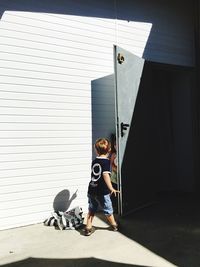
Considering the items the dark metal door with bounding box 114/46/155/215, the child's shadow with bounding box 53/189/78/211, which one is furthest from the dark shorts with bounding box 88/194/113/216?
the child's shadow with bounding box 53/189/78/211

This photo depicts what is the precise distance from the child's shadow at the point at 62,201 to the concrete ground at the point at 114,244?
0.47 metres

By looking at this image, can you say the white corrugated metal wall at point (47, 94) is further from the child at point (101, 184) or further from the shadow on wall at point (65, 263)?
the shadow on wall at point (65, 263)

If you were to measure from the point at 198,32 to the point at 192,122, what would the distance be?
1801mm

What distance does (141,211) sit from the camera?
6164 mm

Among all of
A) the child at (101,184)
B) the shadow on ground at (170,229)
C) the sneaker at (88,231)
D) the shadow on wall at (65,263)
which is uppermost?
the child at (101,184)

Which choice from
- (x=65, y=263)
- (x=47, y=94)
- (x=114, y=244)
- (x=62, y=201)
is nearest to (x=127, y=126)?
(x=47, y=94)

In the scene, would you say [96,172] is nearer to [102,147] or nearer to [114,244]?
[102,147]

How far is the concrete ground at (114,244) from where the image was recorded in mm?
3947

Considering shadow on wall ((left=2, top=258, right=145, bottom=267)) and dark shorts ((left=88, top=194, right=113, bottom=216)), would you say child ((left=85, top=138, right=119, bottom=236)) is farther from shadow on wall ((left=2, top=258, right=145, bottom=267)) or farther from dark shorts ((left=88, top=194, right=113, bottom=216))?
shadow on wall ((left=2, top=258, right=145, bottom=267))

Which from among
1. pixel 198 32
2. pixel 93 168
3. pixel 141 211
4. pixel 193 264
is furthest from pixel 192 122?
pixel 193 264

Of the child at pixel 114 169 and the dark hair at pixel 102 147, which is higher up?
the dark hair at pixel 102 147

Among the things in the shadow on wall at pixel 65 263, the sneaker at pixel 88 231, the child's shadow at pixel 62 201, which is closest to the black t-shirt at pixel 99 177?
the sneaker at pixel 88 231

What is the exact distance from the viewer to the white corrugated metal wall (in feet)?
17.7

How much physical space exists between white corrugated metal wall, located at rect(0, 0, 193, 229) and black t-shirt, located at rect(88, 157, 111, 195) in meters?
0.99
